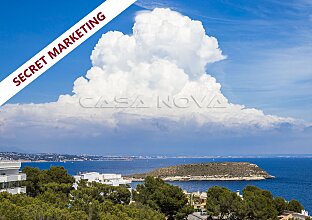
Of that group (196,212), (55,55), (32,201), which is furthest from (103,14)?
(196,212)

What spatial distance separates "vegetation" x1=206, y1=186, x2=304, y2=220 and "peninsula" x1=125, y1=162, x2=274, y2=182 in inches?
2794

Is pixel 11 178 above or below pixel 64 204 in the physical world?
above

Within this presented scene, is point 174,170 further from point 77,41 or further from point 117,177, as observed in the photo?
point 77,41

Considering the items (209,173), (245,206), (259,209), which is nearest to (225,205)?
(245,206)

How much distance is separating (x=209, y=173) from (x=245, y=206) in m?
92.0

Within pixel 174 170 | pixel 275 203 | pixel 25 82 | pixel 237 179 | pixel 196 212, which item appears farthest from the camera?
pixel 174 170

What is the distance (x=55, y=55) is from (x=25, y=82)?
0.94 m

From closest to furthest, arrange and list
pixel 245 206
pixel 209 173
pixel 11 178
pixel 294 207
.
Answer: pixel 11 178, pixel 245 206, pixel 294 207, pixel 209 173

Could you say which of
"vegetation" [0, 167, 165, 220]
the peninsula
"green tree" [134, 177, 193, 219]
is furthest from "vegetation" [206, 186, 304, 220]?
the peninsula

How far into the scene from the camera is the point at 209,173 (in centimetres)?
11844

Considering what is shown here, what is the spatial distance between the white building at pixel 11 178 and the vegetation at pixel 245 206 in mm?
13296

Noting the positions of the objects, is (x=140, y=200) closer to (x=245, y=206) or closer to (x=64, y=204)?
(x=245, y=206)

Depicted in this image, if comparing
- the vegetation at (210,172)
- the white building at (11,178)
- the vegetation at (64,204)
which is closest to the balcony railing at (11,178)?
the white building at (11,178)

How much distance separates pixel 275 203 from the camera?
100 feet
